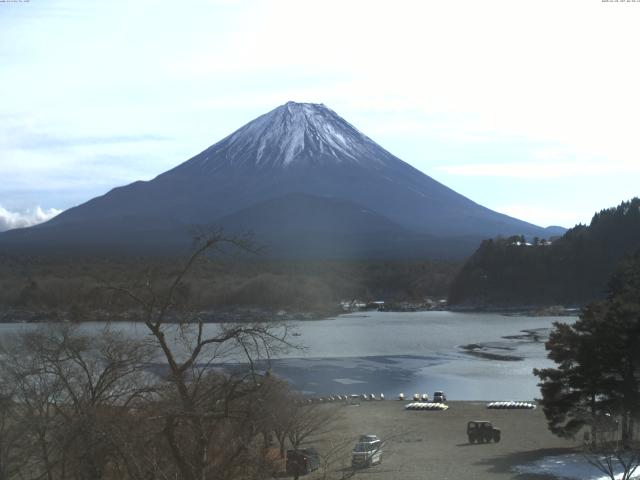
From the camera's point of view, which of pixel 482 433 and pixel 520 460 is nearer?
pixel 520 460

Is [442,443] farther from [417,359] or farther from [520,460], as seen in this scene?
[417,359]

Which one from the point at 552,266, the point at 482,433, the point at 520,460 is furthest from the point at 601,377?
the point at 552,266

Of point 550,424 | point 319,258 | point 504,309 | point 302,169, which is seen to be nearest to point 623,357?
point 550,424

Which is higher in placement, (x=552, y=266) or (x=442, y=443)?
(x=552, y=266)

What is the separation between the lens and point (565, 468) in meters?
12.2

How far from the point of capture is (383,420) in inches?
718

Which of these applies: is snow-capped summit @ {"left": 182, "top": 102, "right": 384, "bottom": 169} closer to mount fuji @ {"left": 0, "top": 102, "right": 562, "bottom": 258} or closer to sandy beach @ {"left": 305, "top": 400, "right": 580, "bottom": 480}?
mount fuji @ {"left": 0, "top": 102, "right": 562, "bottom": 258}

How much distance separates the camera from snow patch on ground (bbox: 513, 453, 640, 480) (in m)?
11.4

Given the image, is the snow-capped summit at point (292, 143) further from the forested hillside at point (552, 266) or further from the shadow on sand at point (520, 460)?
the shadow on sand at point (520, 460)

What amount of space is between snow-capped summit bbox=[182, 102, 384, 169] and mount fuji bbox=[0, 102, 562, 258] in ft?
0.53

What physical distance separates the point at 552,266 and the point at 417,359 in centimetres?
4460

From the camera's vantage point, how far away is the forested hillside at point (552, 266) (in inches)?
2874

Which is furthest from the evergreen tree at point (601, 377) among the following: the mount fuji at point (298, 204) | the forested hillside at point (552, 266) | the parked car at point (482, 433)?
the mount fuji at point (298, 204)

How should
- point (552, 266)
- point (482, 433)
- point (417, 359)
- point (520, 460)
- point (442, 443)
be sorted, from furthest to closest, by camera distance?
point (552, 266), point (417, 359), point (442, 443), point (482, 433), point (520, 460)
